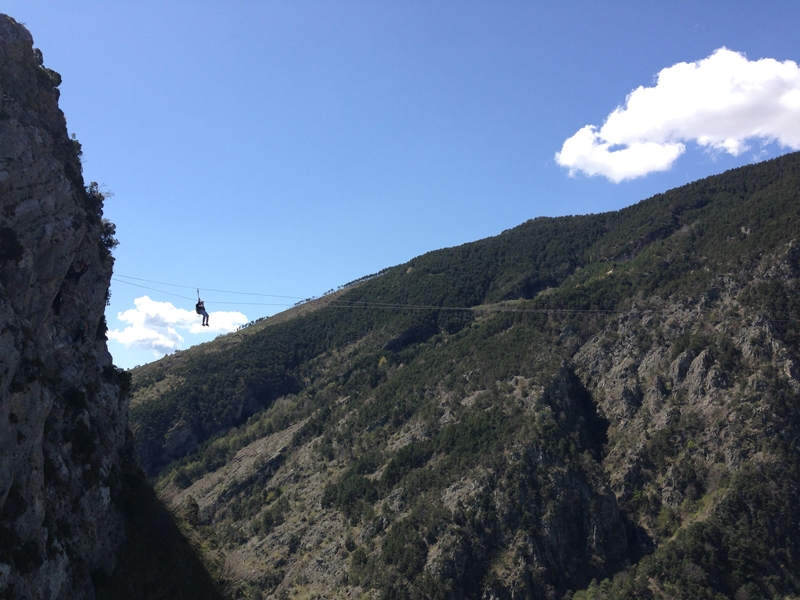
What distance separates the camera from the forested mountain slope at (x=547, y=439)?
64812 millimetres

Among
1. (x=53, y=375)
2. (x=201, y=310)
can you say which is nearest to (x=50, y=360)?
(x=53, y=375)

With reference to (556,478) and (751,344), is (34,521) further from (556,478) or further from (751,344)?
(751,344)

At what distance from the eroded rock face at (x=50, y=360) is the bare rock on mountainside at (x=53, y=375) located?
0.06 m

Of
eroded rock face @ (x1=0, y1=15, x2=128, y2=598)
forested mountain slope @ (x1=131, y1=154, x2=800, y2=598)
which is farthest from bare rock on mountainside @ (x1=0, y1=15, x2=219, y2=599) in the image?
forested mountain slope @ (x1=131, y1=154, x2=800, y2=598)

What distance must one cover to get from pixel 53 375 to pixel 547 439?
6237cm

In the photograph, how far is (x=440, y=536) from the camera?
69188mm

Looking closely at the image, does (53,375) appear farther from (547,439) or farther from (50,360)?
(547,439)

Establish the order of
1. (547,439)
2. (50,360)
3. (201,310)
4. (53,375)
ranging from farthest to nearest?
(547,439), (201,310), (53,375), (50,360)

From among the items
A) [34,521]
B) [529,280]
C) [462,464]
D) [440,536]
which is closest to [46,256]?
[34,521]

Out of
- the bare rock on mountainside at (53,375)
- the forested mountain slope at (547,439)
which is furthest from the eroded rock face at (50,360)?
the forested mountain slope at (547,439)

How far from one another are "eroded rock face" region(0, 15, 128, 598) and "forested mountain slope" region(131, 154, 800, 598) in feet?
50.8

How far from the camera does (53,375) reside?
26.7m

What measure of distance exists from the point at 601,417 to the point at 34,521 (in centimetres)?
7623

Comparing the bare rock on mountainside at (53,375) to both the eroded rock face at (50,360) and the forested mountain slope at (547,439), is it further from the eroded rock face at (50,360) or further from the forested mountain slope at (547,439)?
the forested mountain slope at (547,439)
